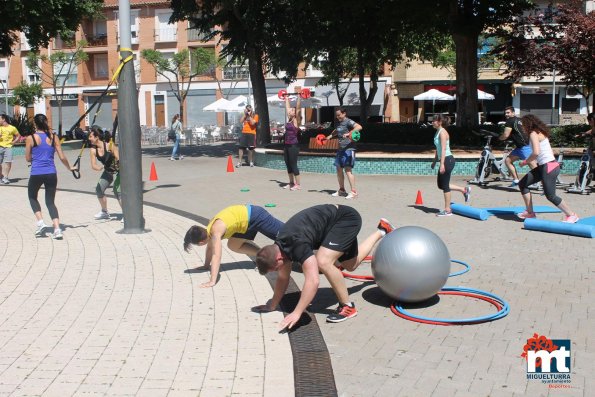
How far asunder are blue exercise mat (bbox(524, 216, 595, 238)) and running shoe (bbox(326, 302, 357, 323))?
488 centimetres

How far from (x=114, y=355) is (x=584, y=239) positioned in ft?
23.1

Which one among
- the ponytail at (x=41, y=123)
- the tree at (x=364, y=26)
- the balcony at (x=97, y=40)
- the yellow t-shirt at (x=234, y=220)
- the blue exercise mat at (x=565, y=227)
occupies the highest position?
the balcony at (x=97, y=40)

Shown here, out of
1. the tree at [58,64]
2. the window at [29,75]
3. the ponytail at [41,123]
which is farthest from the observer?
the window at [29,75]

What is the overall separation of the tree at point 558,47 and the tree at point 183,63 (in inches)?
1249

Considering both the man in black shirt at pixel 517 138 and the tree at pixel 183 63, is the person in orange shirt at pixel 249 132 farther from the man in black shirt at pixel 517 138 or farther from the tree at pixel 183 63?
the tree at pixel 183 63

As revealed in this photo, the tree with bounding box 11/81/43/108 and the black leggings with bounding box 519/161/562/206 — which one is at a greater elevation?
the tree with bounding box 11/81/43/108

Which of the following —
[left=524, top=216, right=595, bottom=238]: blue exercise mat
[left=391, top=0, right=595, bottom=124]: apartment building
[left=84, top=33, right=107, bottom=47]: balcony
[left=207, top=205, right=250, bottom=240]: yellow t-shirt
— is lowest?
[left=524, top=216, right=595, bottom=238]: blue exercise mat

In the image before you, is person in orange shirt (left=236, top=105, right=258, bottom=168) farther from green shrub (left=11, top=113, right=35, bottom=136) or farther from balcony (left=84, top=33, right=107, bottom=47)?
balcony (left=84, top=33, right=107, bottom=47)

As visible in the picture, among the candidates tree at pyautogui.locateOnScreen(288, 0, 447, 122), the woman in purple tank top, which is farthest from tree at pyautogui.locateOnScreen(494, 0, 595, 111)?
the woman in purple tank top

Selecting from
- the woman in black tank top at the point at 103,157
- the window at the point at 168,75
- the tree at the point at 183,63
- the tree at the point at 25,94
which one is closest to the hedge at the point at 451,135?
the woman in black tank top at the point at 103,157

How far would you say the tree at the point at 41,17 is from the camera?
2570cm

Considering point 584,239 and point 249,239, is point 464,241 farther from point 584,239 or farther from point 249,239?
point 249,239

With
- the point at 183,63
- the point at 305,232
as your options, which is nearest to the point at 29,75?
the point at 183,63

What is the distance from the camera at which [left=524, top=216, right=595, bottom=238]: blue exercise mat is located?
984 cm
